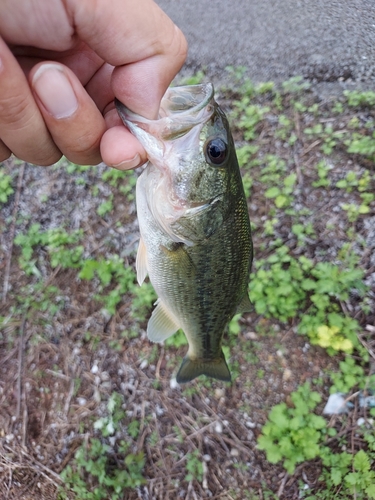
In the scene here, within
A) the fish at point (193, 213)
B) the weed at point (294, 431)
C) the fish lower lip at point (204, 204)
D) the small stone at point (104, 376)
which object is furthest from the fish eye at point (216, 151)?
the small stone at point (104, 376)

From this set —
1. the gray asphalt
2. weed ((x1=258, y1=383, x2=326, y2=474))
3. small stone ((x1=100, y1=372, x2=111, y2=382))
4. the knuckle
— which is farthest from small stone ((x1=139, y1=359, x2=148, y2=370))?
the gray asphalt

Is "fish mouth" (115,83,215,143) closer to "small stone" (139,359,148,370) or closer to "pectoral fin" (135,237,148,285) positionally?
"pectoral fin" (135,237,148,285)

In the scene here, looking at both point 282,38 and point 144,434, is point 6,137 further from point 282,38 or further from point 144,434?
point 282,38

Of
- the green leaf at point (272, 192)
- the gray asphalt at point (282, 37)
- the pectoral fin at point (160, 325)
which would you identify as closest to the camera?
the pectoral fin at point (160, 325)

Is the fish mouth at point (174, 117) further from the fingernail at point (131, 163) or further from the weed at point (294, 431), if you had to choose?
the weed at point (294, 431)

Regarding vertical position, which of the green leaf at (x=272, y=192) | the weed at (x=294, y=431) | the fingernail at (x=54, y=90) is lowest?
the weed at (x=294, y=431)

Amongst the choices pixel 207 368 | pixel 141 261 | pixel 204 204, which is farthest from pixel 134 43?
pixel 207 368
